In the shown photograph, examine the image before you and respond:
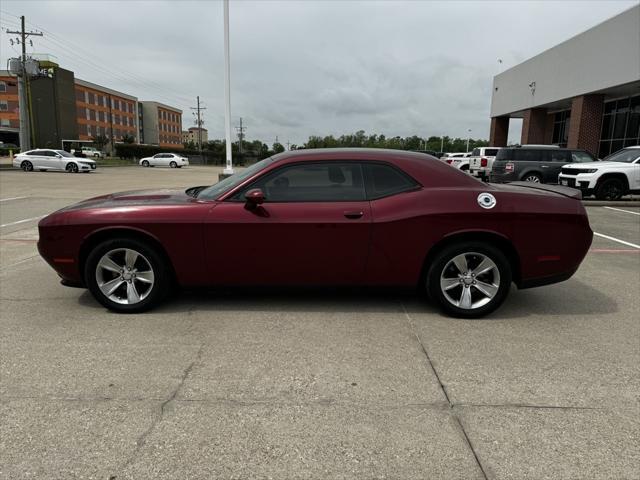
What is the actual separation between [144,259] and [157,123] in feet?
419

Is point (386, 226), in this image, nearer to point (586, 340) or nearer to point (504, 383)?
point (504, 383)

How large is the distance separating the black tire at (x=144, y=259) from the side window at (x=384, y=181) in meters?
2.02

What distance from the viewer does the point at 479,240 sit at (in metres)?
4.39

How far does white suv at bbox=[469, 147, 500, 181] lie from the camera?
949 inches

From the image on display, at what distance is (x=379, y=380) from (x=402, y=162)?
214 centimetres

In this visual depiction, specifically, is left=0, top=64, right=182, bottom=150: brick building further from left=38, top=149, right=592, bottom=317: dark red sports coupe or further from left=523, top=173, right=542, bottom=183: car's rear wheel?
left=38, top=149, right=592, bottom=317: dark red sports coupe

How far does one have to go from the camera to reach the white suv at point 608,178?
1468cm

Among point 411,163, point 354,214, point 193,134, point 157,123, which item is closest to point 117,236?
point 354,214

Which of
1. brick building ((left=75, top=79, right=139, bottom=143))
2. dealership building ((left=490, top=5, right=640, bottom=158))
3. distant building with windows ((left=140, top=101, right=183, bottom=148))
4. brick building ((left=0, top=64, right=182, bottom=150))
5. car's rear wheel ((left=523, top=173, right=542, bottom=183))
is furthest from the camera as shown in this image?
distant building with windows ((left=140, top=101, right=183, bottom=148))

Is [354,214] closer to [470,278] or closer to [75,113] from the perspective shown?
[470,278]

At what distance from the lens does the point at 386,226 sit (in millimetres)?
4246

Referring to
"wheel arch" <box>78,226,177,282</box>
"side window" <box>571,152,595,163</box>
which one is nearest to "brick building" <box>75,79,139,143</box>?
"side window" <box>571,152,595,163</box>

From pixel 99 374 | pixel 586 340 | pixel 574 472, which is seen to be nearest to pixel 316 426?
pixel 574 472

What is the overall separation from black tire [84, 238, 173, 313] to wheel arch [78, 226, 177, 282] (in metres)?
0.03
